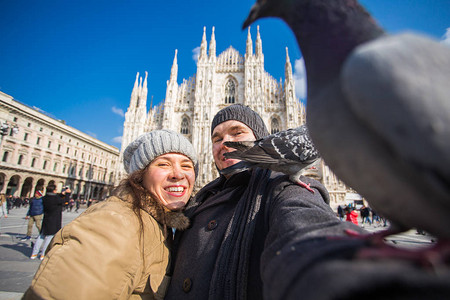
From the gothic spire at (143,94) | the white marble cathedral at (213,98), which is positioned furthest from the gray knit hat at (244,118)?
the gothic spire at (143,94)

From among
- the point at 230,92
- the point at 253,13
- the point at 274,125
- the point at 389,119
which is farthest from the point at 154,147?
the point at 230,92

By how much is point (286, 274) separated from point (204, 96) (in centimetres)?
1983

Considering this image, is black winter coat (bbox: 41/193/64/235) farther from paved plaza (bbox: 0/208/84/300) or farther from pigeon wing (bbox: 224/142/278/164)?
pigeon wing (bbox: 224/142/278/164)

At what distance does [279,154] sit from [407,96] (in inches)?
37.8

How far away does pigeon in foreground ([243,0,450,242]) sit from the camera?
419 mm

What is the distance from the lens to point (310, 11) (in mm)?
669

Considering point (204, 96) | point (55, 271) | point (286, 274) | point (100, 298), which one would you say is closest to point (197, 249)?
point (100, 298)

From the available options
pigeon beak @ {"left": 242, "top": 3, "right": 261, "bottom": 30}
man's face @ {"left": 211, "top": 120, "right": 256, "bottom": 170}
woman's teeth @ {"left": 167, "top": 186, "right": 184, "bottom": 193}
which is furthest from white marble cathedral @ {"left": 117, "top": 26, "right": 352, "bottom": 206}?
pigeon beak @ {"left": 242, "top": 3, "right": 261, "bottom": 30}

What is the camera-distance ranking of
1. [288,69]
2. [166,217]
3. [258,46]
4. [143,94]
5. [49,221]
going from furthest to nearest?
[143,94] < [258,46] < [288,69] < [49,221] < [166,217]

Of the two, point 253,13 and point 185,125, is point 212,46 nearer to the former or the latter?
point 185,125

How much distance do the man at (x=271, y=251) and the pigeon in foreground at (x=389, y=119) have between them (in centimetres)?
15

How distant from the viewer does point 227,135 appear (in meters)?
1.99

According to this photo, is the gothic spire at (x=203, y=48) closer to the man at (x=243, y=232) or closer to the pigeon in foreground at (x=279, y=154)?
the pigeon in foreground at (x=279, y=154)

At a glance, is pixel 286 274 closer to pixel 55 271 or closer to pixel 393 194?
pixel 393 194
